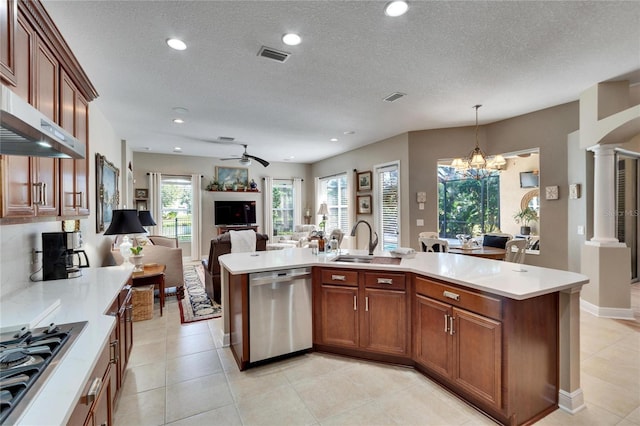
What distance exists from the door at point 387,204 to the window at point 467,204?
2.49 m

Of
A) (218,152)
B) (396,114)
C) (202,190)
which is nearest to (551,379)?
(396,114)

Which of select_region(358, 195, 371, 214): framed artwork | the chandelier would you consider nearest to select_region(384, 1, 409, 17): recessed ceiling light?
the chandelier

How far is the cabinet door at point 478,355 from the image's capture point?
1872 mm

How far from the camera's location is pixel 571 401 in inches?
78.5

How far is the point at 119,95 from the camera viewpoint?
3629mm

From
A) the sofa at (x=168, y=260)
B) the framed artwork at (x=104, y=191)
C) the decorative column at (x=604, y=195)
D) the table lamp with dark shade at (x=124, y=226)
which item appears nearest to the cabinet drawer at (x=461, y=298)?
the decorative column at (x=604, y=195)

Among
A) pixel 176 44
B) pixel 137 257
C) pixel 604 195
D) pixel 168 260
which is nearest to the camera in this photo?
pixel 176 44

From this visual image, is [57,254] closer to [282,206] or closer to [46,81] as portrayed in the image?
[46,81]

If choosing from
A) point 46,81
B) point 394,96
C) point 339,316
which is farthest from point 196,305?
point 394,96

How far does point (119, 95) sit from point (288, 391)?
12.9 feet

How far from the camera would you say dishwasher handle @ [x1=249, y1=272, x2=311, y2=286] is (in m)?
2.54

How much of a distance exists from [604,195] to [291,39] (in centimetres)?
422

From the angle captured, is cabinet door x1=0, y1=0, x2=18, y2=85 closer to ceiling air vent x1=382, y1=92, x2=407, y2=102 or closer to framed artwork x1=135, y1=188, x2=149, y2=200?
ceiling air vent x1=382, y1=92, x2=407, y2=102

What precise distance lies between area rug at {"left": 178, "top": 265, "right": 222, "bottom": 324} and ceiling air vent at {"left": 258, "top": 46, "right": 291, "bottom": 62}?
10.6 ft
